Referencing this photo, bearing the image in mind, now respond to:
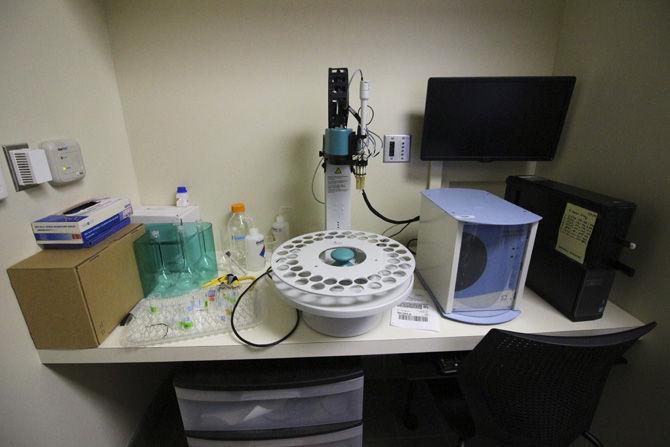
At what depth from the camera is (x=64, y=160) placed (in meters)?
0.92

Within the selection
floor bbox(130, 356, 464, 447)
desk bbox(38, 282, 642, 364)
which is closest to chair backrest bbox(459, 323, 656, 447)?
desk bbox(38, 282, 642, 364)

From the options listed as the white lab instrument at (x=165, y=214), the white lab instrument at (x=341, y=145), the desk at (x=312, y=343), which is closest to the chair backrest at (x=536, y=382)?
the desk at (x=312, y=343)

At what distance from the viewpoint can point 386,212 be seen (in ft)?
4.69

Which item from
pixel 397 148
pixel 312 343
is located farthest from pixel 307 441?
pixel 397 148

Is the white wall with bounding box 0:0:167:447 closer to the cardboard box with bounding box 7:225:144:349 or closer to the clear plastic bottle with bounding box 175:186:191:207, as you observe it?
the cardboard box with bounding box 7:225:144:349

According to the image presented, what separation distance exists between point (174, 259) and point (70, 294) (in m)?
0.39

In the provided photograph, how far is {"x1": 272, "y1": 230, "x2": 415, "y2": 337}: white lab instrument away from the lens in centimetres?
77

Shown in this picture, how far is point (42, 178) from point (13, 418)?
1.97 feet

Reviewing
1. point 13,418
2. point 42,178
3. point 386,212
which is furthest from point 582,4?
point 13,418

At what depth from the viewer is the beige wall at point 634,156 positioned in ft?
2.97

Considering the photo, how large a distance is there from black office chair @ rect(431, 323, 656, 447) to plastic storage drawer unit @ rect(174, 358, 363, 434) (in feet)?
1.11

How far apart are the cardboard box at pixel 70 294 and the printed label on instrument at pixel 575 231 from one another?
1.34 metres

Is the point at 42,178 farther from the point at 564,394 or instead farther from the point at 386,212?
the point at 564,394

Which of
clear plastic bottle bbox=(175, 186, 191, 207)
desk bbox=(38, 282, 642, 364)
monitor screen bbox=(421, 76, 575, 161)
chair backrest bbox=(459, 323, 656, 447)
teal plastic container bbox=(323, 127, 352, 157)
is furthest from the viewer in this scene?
clear plastic bottle bbox=(175, 186, 191, 207)
